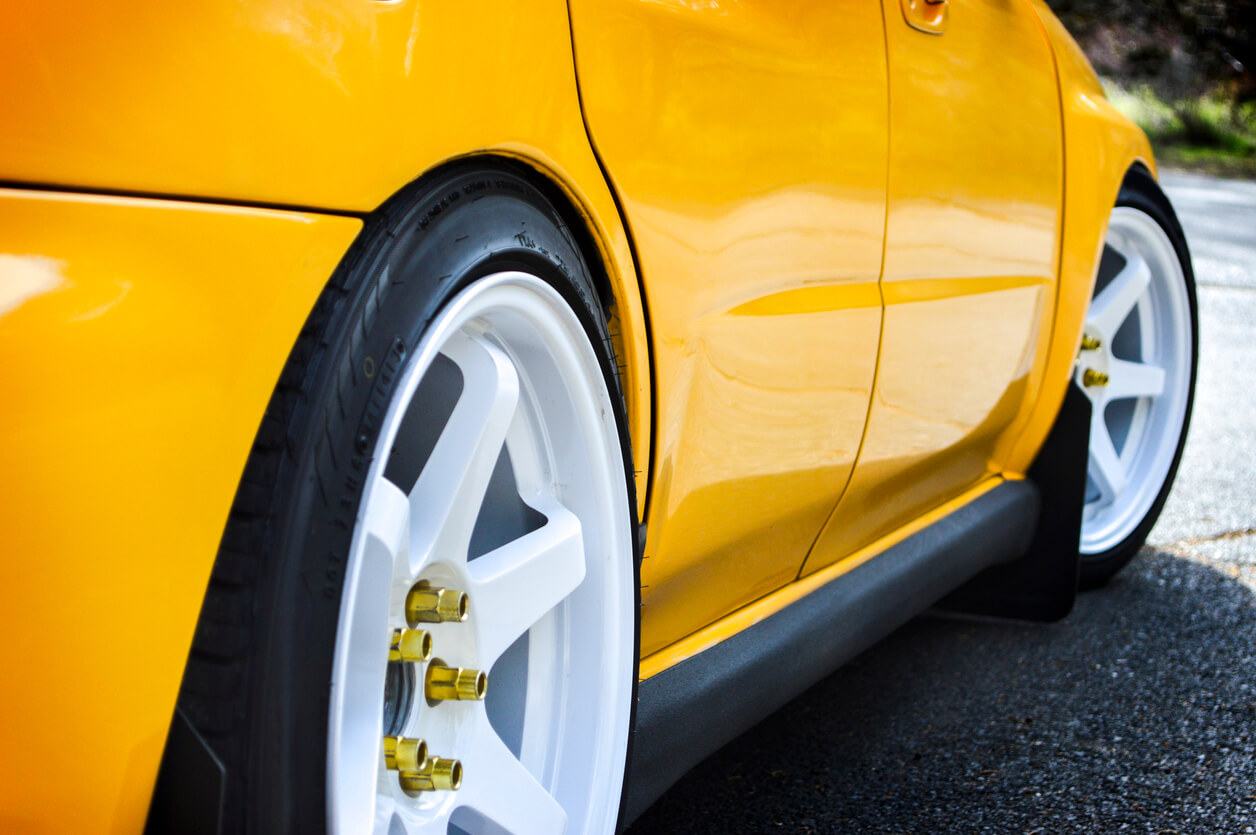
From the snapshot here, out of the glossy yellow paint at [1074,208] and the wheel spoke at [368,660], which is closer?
the wheel spoke at [368,660]

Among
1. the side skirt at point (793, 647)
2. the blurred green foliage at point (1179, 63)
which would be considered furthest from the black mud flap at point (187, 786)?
the blurred green foliage at point (1179, 63)

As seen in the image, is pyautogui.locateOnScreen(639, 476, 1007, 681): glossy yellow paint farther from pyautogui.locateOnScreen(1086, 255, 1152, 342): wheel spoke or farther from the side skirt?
pyautogui.locateOnScreen(1086, 255, 1152, 342): wheel spoke

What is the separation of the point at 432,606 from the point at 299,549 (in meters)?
0.26

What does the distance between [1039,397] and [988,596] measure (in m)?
0.47

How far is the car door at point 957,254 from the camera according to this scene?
6.45 ft

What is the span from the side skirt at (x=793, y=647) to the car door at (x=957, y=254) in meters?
0.06

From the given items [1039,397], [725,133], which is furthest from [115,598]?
[1039,397]

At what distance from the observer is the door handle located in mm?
1972

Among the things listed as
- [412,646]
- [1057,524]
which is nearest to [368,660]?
[412,646]

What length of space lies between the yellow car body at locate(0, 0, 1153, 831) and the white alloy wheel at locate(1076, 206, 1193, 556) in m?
0.38

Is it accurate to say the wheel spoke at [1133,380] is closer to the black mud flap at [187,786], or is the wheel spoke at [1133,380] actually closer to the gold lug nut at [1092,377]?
the gold lug nut at [1092,377]

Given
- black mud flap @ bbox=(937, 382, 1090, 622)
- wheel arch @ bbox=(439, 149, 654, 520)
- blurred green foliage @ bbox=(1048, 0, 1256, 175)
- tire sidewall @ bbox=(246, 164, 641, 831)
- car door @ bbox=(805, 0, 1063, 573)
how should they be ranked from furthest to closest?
blurred green foliage @ bbox=(1048, 0, 1256, 175) < black mud flap @ bbox=(937, 382, 1090, 622) < car door @ bbox=(805, 0, 1063, 573) < wheel arch @ bbox=(439, 149, 654, 520) < tire sidewall @ bbox=(246, 164, 641, 831)

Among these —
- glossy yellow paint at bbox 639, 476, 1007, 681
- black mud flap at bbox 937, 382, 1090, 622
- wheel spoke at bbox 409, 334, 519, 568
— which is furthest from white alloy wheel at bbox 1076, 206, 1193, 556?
wheel spoke at bbox 409, 334, 519, 568

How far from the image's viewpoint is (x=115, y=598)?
0.89 m
